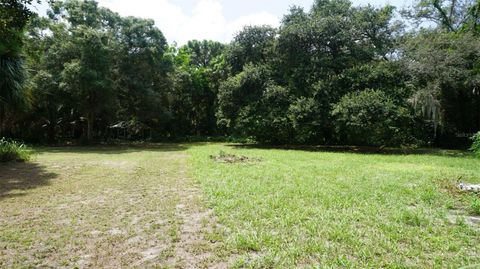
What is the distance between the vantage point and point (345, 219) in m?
4.18

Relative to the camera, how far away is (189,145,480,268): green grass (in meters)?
3.07

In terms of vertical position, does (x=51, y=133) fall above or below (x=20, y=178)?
above

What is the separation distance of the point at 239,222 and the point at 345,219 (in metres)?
1.46

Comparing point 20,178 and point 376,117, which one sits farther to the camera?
point 376,117

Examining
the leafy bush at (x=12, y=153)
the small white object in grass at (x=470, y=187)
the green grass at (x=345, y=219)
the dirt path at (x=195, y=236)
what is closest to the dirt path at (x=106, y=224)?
the dirt path at (x=195, y=236)

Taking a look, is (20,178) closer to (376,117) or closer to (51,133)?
(376,117)

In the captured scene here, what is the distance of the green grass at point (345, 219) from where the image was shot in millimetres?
3072

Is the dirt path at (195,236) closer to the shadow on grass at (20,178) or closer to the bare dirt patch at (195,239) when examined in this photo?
the bare dirt patch at (195,239)

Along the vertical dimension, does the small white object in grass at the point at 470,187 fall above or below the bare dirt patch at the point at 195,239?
above

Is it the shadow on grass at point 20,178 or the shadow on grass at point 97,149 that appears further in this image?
the shadow on grass at point 97,149

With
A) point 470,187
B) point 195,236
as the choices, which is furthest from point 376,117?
point 195,236

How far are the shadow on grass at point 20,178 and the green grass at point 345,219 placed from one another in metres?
3.62

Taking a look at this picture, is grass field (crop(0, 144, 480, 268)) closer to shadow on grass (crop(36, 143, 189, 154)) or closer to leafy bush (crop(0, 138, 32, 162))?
leafy bush (crop(0, 138, 32, 162))

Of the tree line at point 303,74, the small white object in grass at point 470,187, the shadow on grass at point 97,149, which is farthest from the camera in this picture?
→ the shadow on grass at point 97,149
